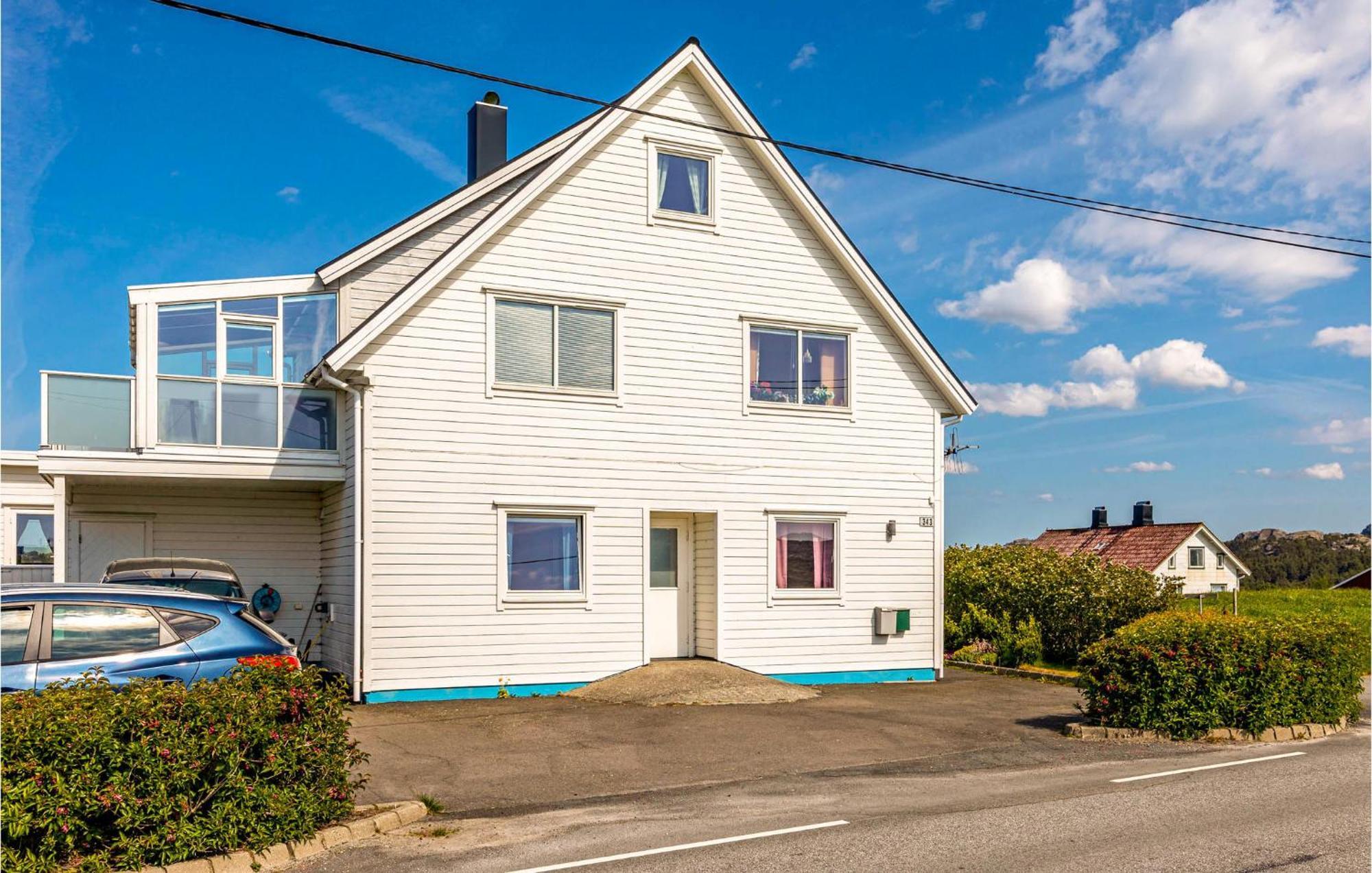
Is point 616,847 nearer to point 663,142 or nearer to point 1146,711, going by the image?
point 1146,711

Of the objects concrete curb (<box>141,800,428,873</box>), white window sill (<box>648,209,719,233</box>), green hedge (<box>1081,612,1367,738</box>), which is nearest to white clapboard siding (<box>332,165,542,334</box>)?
white window sill (<box>648,209,719,233</box>)

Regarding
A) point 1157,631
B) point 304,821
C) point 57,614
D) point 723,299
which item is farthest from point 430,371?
point 1157,631

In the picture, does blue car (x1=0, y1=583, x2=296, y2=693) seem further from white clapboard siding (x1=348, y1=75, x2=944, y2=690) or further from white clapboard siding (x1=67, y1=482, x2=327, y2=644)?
white clapboard siding (x1=67, y1=482, x2=327, y2=644)

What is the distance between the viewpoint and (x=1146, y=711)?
13.0 meters

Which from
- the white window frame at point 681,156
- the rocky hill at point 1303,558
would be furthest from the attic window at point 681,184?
the rocky hill at point 1303,558

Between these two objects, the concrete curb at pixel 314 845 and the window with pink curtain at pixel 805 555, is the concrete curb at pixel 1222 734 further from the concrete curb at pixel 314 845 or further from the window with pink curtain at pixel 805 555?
the concrete curb at pixel 314 845

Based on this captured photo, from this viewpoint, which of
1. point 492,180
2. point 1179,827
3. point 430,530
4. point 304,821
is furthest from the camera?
point 492,180

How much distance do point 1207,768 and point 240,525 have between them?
14.6m

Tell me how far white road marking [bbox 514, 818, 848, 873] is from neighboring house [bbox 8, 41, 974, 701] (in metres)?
8.33

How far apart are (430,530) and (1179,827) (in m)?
10.4

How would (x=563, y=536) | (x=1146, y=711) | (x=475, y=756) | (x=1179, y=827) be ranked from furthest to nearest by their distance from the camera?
(x=563, y=536), (x=1146, y=711), (x=475, y=756), (x=1179, y=827)

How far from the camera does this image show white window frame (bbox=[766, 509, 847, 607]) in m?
18.0

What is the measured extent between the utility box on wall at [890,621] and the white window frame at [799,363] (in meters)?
3.33

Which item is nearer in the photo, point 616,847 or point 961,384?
point 616,847
